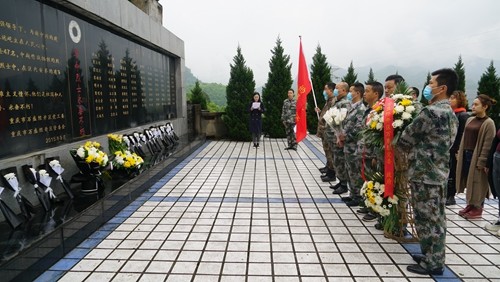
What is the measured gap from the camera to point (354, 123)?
187 inches

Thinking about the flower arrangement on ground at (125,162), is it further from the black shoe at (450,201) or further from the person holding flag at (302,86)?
the black shoe at (450,201)

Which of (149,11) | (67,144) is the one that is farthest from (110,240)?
(149,11)

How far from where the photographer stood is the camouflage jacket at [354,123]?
15.4ft

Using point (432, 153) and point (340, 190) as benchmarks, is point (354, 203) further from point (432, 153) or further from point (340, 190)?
point (432, 153)

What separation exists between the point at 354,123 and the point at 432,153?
6.09 ft

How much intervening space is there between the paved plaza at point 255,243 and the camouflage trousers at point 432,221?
0.17 metres

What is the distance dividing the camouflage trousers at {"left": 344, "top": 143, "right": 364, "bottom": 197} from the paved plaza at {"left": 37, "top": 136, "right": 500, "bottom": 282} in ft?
1.01

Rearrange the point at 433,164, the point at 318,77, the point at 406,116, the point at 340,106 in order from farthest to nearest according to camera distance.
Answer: the point at 318,77 → the point at 340,106 → the point at 406,116 → the point at 433,164

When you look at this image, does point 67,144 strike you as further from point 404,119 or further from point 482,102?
point 482,102

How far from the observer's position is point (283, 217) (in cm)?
439

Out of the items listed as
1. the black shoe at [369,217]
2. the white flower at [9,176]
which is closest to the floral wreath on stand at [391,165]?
the black shoe at [369,217]

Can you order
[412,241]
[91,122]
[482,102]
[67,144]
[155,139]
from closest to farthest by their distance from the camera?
[412,241] < [482,102] < [67,144] < [91,122] < [155,139]

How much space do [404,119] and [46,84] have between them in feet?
13.4

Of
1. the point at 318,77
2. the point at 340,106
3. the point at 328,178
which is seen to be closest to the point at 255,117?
the point at 318,77
